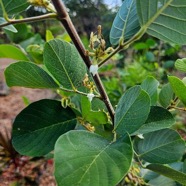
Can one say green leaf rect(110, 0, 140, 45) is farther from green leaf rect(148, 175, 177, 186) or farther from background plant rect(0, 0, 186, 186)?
green leaf rect(148, 175, 177, 186)

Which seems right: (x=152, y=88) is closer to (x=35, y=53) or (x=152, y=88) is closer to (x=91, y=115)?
(x=91, y=115)

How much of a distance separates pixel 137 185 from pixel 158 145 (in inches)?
4.0

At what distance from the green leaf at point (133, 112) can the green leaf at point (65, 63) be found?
8cm

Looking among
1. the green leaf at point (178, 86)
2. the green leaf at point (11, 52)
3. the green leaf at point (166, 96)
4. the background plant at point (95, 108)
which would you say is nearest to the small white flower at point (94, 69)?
the background plant at point (95, 108)

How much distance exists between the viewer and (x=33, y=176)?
5.75 ft

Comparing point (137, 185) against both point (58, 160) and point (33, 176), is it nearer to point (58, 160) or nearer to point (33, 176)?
point (58, 160)

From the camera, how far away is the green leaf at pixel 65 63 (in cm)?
43

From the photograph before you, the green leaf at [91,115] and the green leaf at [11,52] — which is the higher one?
the green leaf at [11,52]

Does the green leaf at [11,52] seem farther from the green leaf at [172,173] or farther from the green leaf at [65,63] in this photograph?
the green leaf at [172,173]

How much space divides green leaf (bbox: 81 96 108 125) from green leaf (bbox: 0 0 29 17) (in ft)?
0.49

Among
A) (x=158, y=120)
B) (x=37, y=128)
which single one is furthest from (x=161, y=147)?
(x=37, y=128)

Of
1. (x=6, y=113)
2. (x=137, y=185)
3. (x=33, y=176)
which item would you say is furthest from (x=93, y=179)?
(x=6, y=113)

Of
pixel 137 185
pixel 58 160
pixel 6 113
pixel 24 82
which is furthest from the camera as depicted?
pixel 6 113

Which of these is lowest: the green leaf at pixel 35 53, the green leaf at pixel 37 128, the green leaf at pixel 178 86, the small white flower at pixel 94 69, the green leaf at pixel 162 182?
the green leaf at pixel 162 182
